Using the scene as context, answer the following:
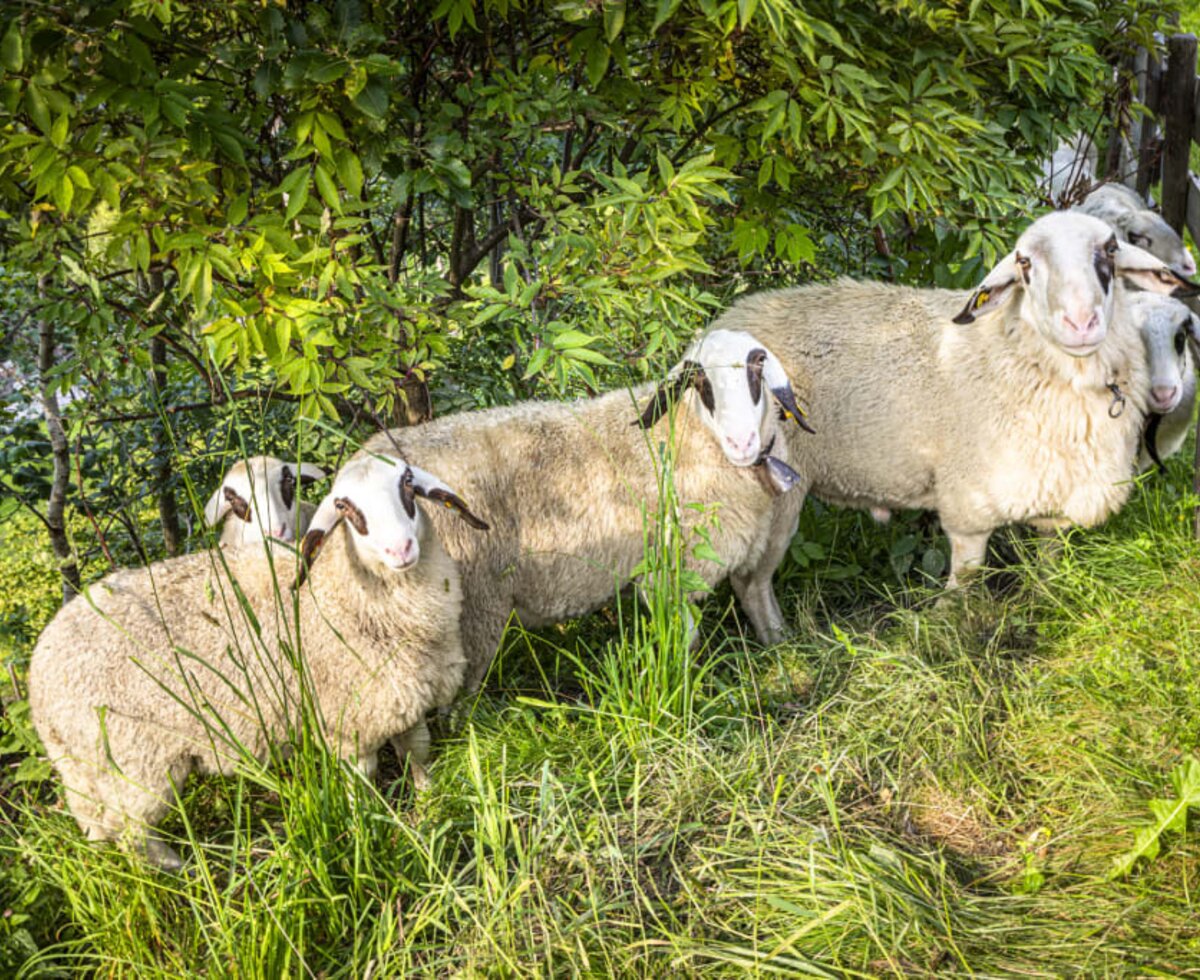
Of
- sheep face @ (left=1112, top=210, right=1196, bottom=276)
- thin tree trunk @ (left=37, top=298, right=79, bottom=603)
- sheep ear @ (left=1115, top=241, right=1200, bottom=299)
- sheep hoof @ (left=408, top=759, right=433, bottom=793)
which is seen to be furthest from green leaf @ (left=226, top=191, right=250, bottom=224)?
sheep face @ (left=1112, top=210, right=1196, bottom=276)

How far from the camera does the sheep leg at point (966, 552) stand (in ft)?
13.4

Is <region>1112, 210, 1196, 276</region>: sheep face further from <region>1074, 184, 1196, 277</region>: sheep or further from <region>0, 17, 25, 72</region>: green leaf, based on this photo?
<region>0, 17, 25, 72</region>: green leaf

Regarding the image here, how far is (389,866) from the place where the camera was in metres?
2.51

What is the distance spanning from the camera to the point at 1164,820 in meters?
2.38

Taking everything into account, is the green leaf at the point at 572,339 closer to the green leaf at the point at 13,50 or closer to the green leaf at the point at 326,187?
the green leaf at the point at 326,187

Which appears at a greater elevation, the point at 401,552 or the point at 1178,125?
the point at 1178,125

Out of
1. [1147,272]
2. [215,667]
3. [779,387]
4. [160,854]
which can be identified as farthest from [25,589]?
[1147,272]

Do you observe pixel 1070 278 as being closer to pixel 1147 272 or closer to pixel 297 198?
pixel 1147 272

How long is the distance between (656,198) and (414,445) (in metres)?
1.16

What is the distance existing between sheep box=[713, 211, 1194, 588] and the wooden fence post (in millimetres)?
1304

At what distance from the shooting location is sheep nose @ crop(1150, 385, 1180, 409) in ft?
12.8

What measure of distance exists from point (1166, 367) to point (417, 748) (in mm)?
2955

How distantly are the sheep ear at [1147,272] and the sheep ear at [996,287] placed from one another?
34 cm

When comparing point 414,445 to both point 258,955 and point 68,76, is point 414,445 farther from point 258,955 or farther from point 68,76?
point 258,955
